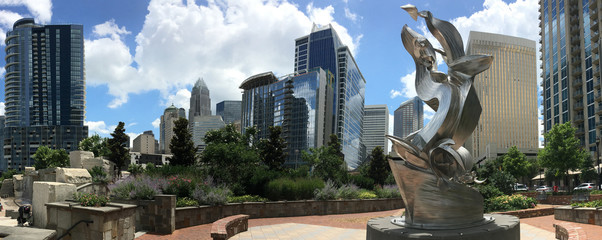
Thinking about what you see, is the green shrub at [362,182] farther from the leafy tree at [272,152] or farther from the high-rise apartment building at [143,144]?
the high-rise apartment building at [143,144]

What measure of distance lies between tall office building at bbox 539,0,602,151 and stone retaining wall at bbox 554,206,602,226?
4744 cm

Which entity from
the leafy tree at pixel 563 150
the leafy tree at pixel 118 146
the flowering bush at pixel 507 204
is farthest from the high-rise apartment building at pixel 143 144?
the flowering bush at pixel 507 204

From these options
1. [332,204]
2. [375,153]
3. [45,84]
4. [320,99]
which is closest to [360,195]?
[332,204]

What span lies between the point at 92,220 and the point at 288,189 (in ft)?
37.2

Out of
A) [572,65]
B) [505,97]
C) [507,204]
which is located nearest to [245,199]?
[507,204]

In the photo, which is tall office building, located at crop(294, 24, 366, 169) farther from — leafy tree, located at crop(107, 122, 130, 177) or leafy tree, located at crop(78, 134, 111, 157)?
leafy tree, located at crop(107, 122, 130, 177)

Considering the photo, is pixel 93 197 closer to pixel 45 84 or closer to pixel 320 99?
pixel 320 99

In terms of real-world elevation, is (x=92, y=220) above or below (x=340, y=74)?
below

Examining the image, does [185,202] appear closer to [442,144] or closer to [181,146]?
[442,144]

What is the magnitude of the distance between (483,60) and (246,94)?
130194mm

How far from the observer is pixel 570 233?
10.3 meters

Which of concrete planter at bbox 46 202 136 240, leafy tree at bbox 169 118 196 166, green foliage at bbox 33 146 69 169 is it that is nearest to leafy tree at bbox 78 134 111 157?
green foliage at bbox 33 146 69 169

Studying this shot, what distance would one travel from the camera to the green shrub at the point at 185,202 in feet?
47.8

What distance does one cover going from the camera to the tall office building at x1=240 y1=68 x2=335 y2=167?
116m
